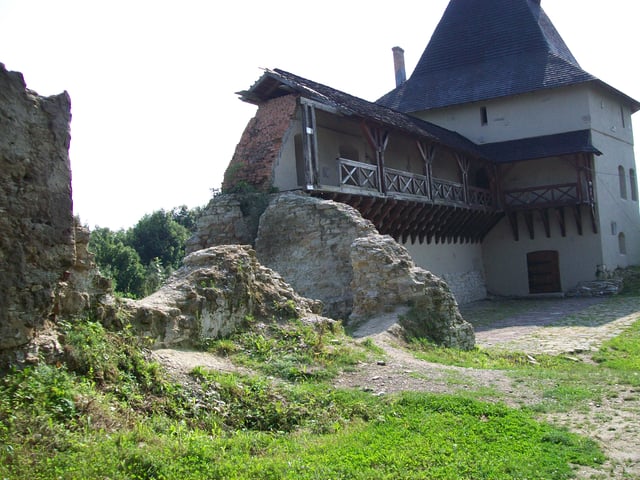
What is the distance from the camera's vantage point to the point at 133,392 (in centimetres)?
587

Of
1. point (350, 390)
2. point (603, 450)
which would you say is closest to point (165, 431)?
point (350, 390)

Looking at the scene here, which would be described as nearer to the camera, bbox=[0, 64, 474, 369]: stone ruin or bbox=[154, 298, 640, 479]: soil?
bbox=[0, 64, 474, 369]: stone ruin

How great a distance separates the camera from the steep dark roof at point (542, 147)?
24375 mm

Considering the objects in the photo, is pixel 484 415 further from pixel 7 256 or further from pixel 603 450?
pixel 7 256

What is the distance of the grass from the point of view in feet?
15.4

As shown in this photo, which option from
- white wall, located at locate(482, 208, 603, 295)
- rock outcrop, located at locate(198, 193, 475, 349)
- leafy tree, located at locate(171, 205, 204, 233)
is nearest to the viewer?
rock outcrop, located at locate(198, 193, 475, 349)

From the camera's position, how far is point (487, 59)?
28.6m

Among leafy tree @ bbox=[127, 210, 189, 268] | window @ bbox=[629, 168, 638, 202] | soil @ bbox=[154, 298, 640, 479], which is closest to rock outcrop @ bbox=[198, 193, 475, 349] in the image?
soil @ bbox=[154, 298, 640, 479]

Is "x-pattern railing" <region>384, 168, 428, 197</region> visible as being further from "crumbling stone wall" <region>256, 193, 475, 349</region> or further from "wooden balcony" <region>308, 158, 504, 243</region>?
"crumbling stone wall" <region>256, 193, 475, 349</region>

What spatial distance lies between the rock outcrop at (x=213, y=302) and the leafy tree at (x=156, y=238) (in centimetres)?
2787

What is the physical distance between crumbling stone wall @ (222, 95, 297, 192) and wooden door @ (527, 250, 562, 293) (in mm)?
14240

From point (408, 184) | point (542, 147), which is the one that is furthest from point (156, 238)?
point (408, 184)

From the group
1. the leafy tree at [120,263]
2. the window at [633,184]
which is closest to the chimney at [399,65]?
the window at [633,184]

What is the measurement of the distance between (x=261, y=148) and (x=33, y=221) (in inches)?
418
